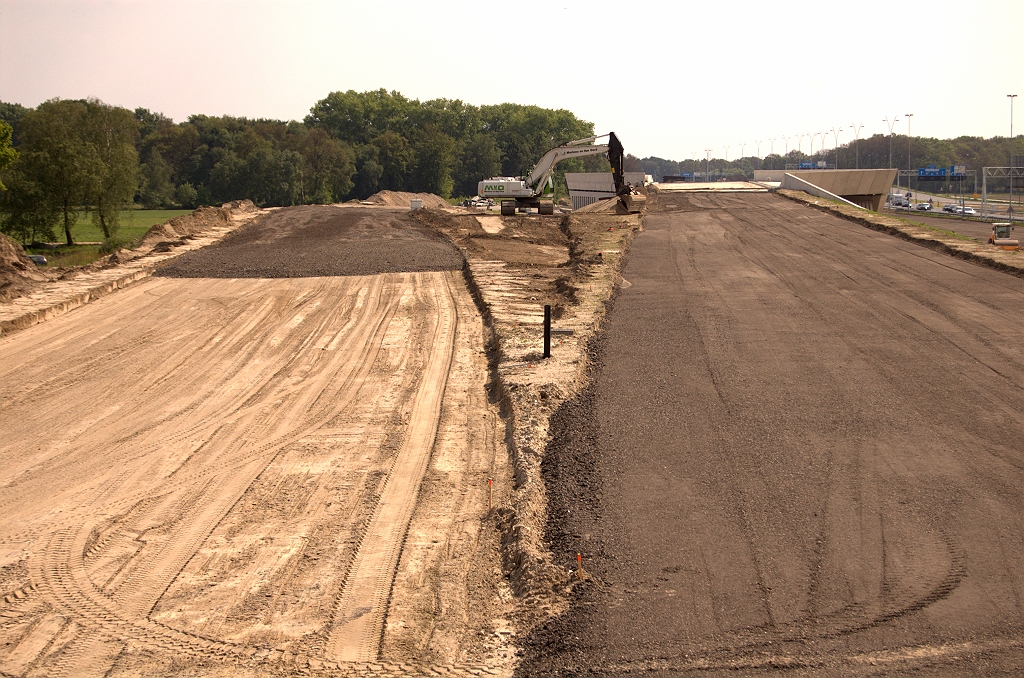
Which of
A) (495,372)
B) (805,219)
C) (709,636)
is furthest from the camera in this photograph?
(805,219)

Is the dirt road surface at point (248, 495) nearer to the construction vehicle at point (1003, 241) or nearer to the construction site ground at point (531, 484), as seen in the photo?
the construction site ground at point (531, 484)

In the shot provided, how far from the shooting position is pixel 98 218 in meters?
58.1

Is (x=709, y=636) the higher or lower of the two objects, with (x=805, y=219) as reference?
lower

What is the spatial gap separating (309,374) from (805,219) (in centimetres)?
2714

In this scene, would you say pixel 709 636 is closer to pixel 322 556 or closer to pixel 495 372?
pixel 322 556

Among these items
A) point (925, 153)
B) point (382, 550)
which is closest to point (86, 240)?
point (382, 550)

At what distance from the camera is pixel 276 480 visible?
11.3 metres

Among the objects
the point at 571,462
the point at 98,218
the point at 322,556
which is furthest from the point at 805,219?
the point at 98,218

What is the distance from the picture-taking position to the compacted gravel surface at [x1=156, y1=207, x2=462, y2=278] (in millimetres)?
28938

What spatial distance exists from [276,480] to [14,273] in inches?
778

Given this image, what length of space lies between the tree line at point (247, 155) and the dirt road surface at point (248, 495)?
31102 millimetres

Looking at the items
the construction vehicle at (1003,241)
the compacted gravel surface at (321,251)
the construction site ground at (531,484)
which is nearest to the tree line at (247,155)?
the compacted gravel surface at (321,251)

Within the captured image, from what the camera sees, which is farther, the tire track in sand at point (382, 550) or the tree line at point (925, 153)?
the tree line at point (925, 153)

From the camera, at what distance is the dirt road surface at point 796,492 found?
679 centimetres
